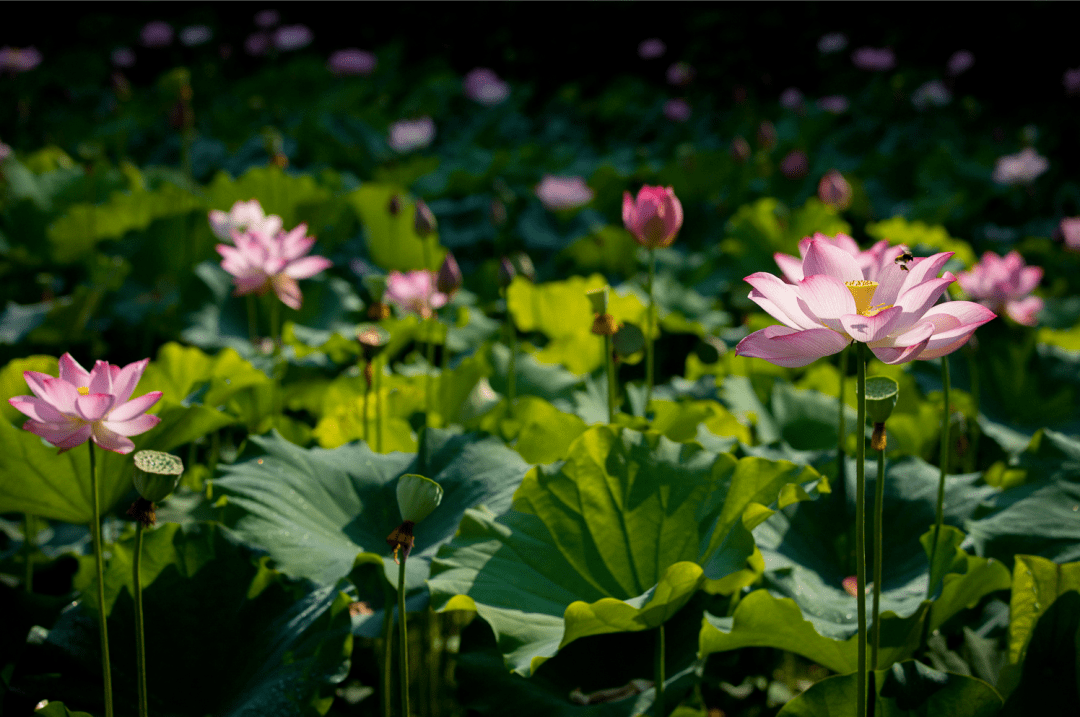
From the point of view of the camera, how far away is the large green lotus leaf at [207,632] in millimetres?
910

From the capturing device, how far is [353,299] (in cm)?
215

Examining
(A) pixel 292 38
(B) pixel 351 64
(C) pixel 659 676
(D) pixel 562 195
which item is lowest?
(C) pixel 659 676

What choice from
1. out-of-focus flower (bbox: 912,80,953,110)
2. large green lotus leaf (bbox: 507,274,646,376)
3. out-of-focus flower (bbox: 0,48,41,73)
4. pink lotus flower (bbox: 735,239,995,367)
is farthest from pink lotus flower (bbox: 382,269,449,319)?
out-of-focus flower (bbox: 912,80,953,110)

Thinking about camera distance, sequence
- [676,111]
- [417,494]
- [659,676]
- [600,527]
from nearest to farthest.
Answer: [417,494] < [659,676] < [600,527] < [676,111]

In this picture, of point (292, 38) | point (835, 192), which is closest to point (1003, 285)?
point (835, 192)

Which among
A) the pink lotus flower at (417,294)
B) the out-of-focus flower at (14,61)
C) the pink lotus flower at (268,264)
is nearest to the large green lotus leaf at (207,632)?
the pink lotus flower at (268,264)

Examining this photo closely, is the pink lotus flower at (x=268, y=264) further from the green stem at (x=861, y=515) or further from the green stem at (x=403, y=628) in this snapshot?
the green stem at (x=861, y=515)

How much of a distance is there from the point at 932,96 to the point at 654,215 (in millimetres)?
3569

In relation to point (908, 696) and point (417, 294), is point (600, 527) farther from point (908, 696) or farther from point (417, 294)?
point (417, 294)

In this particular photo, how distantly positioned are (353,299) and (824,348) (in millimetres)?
1672

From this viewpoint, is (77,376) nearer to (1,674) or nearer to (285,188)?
(1,674)

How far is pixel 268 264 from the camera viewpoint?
1337mm

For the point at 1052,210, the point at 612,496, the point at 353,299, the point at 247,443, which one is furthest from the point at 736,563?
the point at 1052,210

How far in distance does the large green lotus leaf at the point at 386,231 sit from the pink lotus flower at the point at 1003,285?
151 cm
